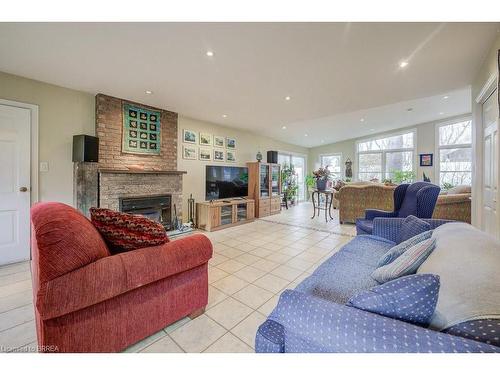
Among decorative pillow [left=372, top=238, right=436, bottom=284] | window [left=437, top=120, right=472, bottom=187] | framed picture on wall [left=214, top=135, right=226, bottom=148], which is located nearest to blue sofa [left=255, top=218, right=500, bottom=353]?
decorative pillow [left=372, top=238, right=436, bottom=284]

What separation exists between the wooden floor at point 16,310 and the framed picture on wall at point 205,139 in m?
3.40

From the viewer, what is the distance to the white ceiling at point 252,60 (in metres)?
1.89

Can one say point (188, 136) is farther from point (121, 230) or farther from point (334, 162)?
point (334, 162)

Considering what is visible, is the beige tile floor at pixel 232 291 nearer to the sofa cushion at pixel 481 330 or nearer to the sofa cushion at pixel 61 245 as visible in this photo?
the sofa cushion at pixel 61 245

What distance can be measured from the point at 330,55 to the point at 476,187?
278 centimetres

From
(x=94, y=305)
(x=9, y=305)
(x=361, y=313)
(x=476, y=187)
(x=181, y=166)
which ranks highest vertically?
(x=181, y=166)

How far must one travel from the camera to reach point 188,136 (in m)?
4.50

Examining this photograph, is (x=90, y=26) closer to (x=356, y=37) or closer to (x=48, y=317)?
(x=48, y=317)

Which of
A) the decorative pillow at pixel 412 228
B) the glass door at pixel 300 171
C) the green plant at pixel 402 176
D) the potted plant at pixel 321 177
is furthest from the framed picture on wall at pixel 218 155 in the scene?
the green plant at pixel 402 176

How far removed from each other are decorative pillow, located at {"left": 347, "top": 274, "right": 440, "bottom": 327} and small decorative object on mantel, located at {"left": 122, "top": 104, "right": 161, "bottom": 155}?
3862 millimetres

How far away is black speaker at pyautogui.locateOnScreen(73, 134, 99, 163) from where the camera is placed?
287 centimetres

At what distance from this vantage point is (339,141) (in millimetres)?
8930

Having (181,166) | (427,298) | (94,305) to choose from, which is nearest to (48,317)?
(94,305)

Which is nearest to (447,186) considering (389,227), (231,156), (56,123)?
(389,227)
